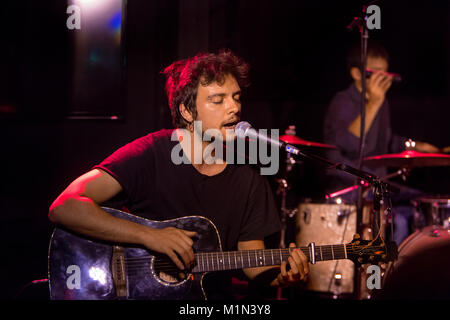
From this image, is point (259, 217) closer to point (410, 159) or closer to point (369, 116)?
point (410, 159)

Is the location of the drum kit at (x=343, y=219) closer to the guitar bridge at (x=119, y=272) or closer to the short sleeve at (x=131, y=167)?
the short sleeve at (x=131, y=167)

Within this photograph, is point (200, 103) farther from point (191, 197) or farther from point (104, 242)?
point (104, 242)

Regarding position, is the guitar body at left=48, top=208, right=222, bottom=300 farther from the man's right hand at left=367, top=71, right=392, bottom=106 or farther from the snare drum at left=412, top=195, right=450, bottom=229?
the man's right hand at left=367, top=71, right=392, bottom=106

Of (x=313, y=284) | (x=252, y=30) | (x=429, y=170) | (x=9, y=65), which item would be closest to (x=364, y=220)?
(x=313, y=284)

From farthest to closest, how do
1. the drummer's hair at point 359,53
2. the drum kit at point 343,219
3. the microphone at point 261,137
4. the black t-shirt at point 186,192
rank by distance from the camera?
→ 1. the drummer's hair at point 359,53
2. the drum kit at point 343,219
3. the black t-shirt at point 186,192
4. the microphone at point 261,137

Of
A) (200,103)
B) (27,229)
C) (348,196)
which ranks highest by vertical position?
(200,103)

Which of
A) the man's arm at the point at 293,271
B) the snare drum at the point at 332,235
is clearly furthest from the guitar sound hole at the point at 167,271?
the snare drum at the point at 332,235

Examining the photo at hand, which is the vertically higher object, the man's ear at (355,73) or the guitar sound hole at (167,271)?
the man's ear at (355,73)

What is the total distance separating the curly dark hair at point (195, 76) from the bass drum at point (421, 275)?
1.56m

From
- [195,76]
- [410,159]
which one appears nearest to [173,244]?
[195,76]

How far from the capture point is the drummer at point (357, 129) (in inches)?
182

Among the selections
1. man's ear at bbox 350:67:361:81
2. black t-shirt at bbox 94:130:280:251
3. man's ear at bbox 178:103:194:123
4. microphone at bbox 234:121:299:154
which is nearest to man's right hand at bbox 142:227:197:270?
black t-shirt at bbox 94:130:280:251

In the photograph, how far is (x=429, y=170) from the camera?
525cm

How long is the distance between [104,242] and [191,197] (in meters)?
0.62
